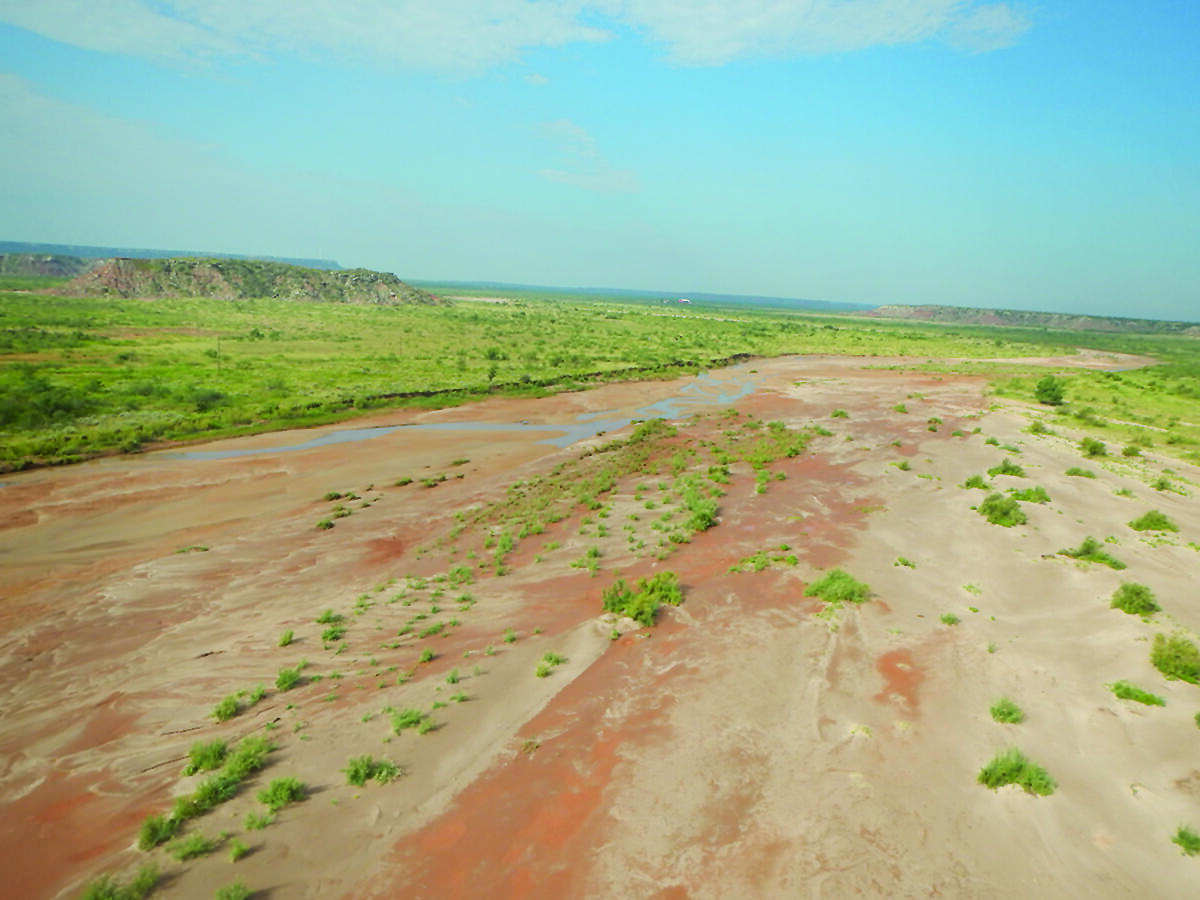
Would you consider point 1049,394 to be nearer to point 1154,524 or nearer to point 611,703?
point 1154,524

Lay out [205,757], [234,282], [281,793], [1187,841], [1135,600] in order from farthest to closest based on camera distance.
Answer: [234,282], [1135,600], [205,757], [281,793], [1187,841]

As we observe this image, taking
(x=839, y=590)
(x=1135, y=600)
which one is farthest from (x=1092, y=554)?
(x=839, y=590)

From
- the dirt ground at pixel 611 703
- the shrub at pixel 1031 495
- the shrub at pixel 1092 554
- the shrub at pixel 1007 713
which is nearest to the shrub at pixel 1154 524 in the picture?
the dirt ground at pixel 611 703

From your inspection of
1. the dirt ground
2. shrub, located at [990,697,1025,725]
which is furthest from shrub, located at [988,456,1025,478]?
shrub, located at [990,697,1025,725]

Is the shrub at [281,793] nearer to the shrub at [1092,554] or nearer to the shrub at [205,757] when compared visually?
the shrub at [205,757]

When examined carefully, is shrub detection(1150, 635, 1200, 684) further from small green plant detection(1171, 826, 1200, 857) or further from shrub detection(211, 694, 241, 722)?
shrub detection(211, 694, 241, 722)

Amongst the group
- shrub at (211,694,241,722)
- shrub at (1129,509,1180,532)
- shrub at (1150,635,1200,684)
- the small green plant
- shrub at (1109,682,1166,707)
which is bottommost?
shrub at (211,694,241,722)
